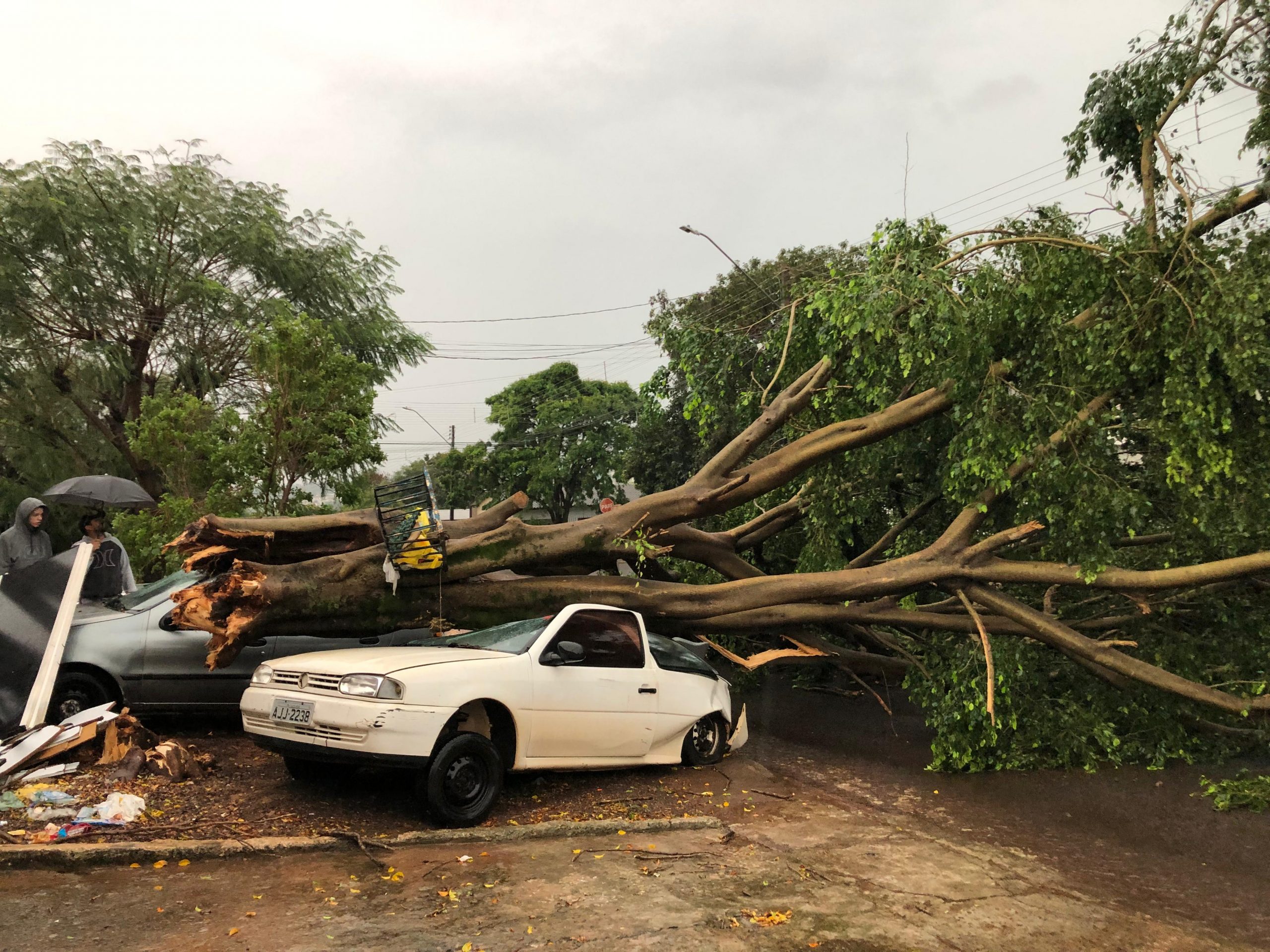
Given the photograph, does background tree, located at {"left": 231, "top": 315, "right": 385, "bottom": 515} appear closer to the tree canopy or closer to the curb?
the tree canopy

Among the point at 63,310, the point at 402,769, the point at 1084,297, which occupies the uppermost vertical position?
the point at 63,310

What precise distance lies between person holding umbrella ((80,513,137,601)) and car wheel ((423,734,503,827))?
4.36 meters

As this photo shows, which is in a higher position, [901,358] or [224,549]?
[901,358]

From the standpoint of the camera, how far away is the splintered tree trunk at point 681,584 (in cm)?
773

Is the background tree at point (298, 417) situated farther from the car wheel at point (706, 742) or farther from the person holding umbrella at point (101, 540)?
the car wheel at point (706, 742)

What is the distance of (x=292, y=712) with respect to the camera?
233 inches

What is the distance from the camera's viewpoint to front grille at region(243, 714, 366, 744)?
568 centimetres

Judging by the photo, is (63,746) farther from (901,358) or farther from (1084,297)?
(1084,297)

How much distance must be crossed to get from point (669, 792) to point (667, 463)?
94.3 feet

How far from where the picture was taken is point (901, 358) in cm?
777

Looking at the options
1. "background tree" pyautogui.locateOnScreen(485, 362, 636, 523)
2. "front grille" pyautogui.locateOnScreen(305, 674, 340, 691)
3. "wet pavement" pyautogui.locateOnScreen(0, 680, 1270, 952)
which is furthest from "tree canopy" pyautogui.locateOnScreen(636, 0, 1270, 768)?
"background tree" pyautogui.locateOnScreen(485, 362, 636, 523)

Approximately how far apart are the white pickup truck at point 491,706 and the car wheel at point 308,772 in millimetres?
11

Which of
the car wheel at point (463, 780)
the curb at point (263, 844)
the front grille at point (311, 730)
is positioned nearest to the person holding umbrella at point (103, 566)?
the front grille at point (311, 730)

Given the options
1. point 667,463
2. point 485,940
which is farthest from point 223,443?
point 667,463
